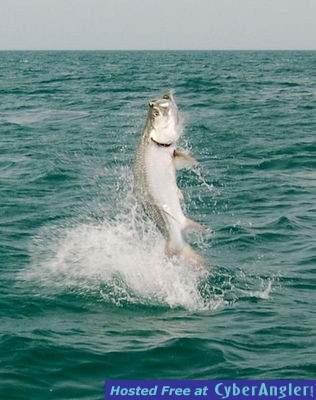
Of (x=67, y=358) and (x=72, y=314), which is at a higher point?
(x=72, y=314)

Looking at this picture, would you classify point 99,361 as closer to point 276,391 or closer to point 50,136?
point 276,391

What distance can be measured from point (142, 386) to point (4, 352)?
7.66 feet

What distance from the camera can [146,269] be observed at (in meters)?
11.6

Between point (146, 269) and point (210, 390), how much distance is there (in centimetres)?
466

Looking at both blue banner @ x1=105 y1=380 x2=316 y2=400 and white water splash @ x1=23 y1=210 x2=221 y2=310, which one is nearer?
blue banner @ x1=105 y1=380 x2=316 y2=400

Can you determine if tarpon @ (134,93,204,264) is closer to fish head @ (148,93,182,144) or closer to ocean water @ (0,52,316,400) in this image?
fish head @ (148,93,182,144)

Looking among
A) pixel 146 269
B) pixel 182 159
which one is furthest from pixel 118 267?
pixel 182 159

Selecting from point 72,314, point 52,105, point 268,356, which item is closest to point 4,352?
point 72,314

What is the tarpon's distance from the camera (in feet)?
26.8

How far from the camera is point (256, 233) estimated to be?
14.0 meters

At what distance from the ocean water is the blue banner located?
1.07 feet

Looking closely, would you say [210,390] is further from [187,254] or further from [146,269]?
[146,269]

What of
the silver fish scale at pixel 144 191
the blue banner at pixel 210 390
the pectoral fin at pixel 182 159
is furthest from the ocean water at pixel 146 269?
the pectoral fin at pixel 182 159

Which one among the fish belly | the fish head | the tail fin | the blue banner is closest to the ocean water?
the blue banner
